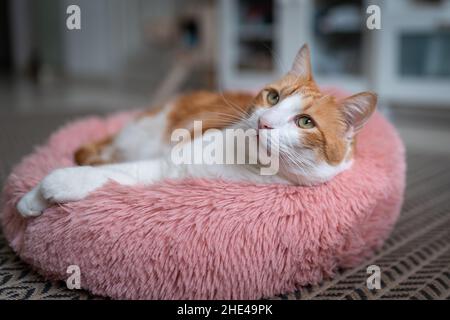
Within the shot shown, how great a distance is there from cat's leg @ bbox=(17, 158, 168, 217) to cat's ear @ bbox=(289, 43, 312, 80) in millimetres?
333

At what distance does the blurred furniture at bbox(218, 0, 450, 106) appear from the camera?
259cm

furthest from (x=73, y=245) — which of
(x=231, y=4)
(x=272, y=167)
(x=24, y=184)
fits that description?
(x=231, y=4)

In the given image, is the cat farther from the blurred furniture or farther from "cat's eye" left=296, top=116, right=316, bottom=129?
the blurred furniture

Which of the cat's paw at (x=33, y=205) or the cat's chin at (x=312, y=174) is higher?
the cat's chin at (x=312, y=174)

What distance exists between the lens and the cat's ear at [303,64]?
103cm

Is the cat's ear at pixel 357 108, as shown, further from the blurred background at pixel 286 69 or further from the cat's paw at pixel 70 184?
the cat's paw at pixel 70 184

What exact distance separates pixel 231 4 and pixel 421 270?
8.30 feet

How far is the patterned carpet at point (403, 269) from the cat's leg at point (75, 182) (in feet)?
0.44

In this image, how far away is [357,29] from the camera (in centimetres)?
288

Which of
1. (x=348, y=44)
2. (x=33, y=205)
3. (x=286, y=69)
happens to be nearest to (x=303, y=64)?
(x=33, y=205)

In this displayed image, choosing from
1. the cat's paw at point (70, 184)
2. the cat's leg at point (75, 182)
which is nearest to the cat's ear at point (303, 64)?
the cat's leg at point (75, 182)

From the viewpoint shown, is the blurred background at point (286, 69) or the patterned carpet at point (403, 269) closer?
the patterned carpet at point (403, 269)

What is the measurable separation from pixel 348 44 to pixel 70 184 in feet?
7.72
